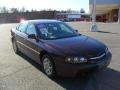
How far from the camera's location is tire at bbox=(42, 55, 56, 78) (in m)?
5.64

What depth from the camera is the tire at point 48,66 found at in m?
5.64

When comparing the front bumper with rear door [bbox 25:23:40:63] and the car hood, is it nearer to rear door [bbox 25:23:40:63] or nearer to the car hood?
the car hood

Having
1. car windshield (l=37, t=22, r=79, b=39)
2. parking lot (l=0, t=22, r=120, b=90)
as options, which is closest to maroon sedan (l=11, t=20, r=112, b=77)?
car windshield (l=37, t=22, r=79, b=39)

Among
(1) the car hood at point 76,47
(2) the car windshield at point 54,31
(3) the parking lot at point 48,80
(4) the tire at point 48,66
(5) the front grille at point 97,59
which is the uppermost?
(2) the car windshield at point 54,31

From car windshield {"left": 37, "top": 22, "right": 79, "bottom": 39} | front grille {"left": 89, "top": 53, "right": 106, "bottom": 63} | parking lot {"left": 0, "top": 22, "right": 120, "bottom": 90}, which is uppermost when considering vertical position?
car windshield {"left": 37, "top": 22, "right": 79, "bottom": 39}

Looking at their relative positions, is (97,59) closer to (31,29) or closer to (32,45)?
(32,45)

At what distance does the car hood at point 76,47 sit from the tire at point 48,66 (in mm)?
356

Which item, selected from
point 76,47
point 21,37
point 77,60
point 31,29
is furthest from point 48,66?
point 21,37

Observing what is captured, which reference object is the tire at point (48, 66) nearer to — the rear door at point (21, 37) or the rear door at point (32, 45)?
the rear door at point (32, 45)

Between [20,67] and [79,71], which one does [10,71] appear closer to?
[20,67]

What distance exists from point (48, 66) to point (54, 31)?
1.35m

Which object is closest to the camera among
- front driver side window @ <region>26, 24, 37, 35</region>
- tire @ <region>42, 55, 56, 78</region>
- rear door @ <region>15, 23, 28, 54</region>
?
tire @ <region>42, 55, 56, 78</region>

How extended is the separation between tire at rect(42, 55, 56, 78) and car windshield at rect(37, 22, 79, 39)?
0.75 meters

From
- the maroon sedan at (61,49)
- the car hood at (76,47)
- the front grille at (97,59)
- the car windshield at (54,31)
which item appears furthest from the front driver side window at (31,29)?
the front grille at (97,59)
